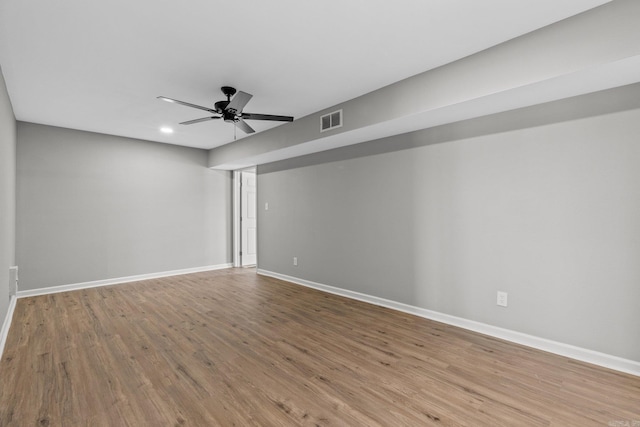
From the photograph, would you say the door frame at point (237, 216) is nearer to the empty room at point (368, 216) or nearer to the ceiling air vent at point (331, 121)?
the empty room at point (368, 216)

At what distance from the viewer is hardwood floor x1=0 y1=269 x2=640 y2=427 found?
5.93ft

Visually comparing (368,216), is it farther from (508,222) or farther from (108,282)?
(108,282)

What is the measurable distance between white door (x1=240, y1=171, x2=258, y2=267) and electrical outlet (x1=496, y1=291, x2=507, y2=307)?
5.19m

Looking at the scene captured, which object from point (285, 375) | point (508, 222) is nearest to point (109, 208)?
point (285, 375)

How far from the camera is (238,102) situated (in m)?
2.99

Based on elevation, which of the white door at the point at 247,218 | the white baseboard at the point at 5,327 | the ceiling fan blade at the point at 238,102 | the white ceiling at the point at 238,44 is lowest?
the white baseboard at the point at 5,327

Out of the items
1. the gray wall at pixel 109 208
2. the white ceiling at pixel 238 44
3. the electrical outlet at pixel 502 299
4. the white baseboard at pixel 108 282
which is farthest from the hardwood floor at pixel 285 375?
the white ceiling at pixel 238 44

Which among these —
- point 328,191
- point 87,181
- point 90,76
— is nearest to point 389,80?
point 328,191

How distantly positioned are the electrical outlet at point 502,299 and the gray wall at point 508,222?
0.05 metres

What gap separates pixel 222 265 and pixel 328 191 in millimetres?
3303

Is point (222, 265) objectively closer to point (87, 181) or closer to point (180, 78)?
point (87, 181)

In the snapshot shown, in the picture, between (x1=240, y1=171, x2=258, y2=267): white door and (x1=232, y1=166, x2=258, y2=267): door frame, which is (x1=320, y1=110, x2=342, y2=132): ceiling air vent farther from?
(x1=240, y1=171, x2=258, y2=267): white door

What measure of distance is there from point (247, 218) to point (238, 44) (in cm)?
482

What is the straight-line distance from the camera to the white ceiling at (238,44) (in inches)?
78.9
